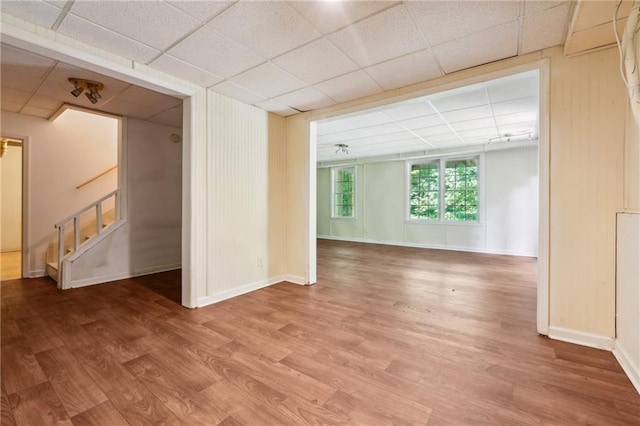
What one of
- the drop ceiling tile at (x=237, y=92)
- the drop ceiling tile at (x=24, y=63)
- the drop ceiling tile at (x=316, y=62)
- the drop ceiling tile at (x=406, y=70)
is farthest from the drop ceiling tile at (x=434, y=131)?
the drop ceiling tile at (x=24, y=63)

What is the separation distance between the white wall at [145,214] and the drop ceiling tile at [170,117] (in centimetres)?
18

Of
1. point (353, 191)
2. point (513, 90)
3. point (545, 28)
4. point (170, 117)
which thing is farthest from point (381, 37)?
point (353, 191)

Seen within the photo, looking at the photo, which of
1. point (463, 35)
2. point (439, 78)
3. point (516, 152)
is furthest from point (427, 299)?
point (516, 152)

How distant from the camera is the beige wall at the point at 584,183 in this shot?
209 centimetres

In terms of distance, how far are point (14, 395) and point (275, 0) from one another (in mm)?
2812

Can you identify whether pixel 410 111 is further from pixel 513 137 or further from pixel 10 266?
pixel 10 266

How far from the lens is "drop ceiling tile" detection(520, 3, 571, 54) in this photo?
1883 millimetres

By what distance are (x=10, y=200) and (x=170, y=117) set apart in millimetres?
5695

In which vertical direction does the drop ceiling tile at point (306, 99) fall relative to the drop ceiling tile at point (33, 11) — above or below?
above

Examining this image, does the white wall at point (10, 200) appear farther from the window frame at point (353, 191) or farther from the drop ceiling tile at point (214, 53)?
the window frame at point (353, 191)

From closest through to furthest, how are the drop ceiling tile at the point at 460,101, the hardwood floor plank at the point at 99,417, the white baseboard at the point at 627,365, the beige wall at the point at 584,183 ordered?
the hardwood floor plank at the point at 99,417
the white baseboard at the point at 627,365
the beige wall at the point at 584,183
the drop ceiling tile at the point at 460,101

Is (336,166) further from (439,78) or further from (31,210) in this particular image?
(31,210)

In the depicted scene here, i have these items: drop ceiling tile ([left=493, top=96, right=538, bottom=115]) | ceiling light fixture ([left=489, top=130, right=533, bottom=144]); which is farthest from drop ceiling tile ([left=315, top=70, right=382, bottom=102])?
ceiling light fixture ([left=489, top=130, right=533, bottom=144])

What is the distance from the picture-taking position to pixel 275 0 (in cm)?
176
